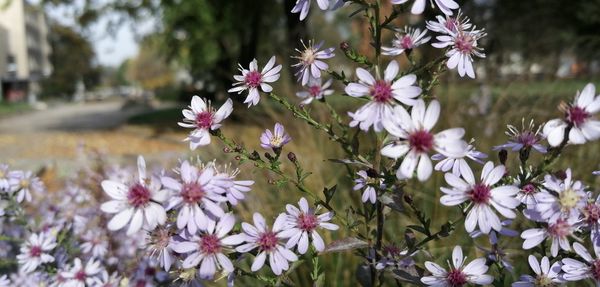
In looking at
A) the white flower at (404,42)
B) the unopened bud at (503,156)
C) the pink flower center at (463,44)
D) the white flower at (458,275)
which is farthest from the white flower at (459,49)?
the white flower at (458,275)

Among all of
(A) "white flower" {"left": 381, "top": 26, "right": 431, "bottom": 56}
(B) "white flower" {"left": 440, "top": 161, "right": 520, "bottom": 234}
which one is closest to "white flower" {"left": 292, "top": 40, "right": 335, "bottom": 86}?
(A) "white flower" {"left": 381, "top": 26, "right": 431, "bottom": 56}

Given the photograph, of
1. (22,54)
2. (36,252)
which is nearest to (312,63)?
(36,252)

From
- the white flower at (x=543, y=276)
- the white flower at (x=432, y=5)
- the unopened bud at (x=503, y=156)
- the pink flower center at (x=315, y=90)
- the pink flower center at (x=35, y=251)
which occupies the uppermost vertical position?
the white flower at (x=432, y=5)

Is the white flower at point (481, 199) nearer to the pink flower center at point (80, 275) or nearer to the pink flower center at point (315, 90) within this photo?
the pink flower center at point (315, 90)

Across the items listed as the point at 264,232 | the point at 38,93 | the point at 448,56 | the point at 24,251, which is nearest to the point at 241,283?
the point at 24,251

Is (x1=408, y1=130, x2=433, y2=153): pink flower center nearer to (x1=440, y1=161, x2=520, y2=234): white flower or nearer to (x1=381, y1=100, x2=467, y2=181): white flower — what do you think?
(x1=381, y1=100, x2=467, y2=181): white flower

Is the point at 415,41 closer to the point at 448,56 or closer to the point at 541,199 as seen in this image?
the point at 448,56

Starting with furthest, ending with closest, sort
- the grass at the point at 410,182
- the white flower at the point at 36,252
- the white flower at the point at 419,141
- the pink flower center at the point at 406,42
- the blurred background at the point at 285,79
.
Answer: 1. the blurred background at the point at 285,79
2. the grass at the point at 410,182
3. the white flower at the point at 36,252
4. the pink flower center at the point at 406,42
5. the white flower at the point at 419,141

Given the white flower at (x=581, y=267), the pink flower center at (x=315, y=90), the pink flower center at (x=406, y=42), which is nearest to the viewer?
the white flower at (x=581, y=267)
